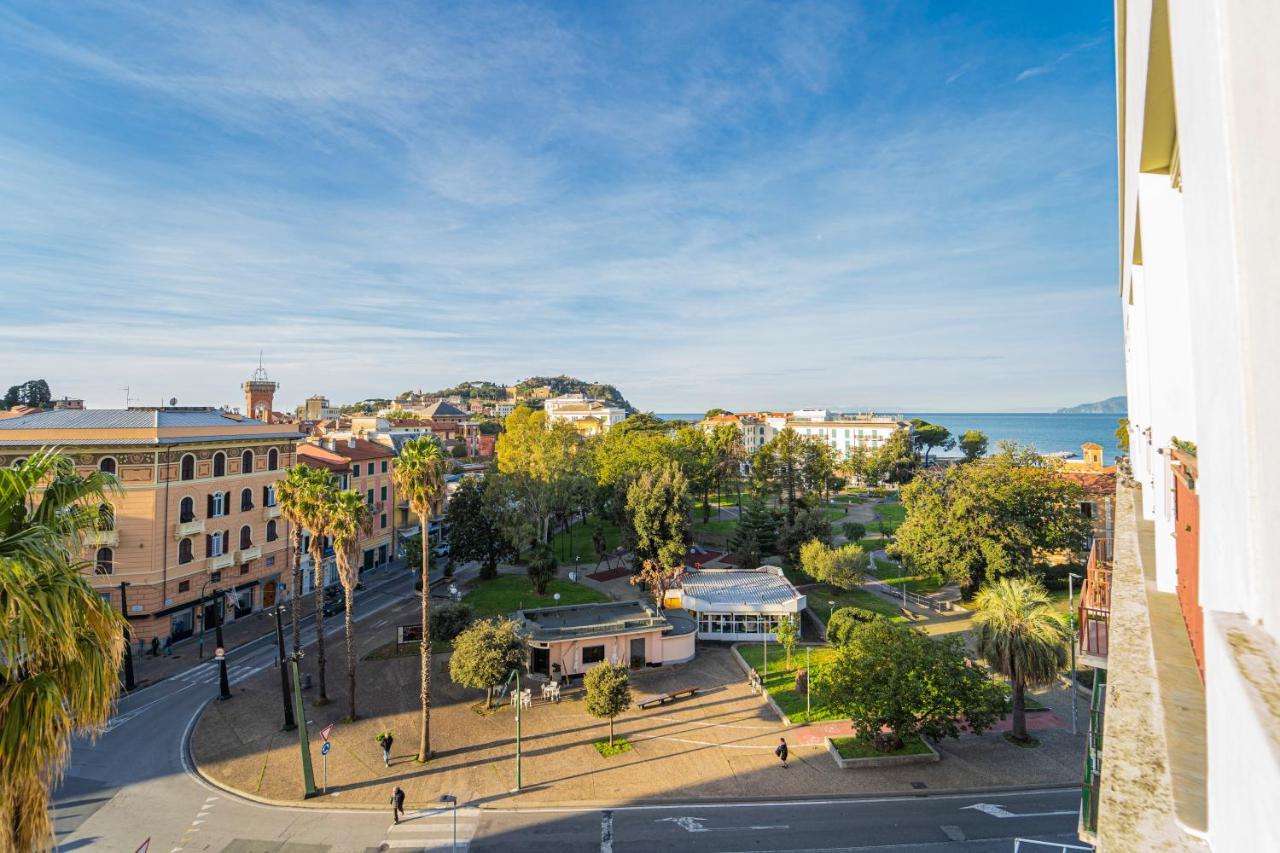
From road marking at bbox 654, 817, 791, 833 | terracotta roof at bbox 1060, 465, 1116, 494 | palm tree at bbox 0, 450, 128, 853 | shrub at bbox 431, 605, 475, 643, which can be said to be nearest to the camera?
palm tree at bbox 0, 450, 128, 853

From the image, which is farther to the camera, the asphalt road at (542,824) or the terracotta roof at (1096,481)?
the terracotta roof at (1096,481)

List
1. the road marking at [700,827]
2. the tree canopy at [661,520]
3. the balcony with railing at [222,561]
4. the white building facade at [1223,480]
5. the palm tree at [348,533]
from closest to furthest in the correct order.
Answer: the white building facade at [1223,480] → the road marking at [700,827] → the palm tree at [348,533] → the balcony with railing at [222,561] → the tree canopy at [661,520]

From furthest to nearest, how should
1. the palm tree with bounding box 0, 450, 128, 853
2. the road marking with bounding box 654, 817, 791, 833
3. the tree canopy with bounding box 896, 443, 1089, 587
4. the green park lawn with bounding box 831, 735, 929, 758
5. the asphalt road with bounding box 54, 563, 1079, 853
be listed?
the tree canopy with bounding box 896, 443, 1089, 587, the green park lawn with bounding box 831, 735, 929, 758, the road marking with bounding box 654, 817, 791, 833, the asphalt road with bounding box 54, 563, 1079, 853, the palm tree with bounding box 0, 450, 128, 853

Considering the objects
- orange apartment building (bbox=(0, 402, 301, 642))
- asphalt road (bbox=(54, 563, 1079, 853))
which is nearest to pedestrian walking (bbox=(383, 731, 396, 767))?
asphalt road (bbox=(54, 563, 1079, 853))

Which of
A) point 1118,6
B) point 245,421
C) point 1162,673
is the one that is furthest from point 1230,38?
point 245,421

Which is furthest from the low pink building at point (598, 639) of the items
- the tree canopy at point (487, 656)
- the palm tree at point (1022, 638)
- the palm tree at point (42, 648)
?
the palm tree at point (42, 648)

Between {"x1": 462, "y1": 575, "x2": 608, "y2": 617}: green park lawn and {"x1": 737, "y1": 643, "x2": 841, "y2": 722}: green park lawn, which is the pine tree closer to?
{"x1": 462, "y1": 575, "x2": 608, "y2": 617}: green park lawn

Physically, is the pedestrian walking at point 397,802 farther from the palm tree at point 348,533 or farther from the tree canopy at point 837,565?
the tree canopy at point 837,565
